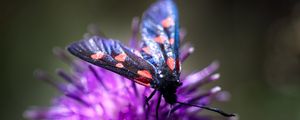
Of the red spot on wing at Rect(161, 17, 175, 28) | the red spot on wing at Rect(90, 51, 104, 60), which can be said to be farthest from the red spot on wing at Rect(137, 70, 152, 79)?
the red spot on wing at Rect(161, 17, 175, 28)

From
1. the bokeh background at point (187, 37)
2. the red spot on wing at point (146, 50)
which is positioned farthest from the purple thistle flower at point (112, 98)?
the bokeh background at point (187, 37)

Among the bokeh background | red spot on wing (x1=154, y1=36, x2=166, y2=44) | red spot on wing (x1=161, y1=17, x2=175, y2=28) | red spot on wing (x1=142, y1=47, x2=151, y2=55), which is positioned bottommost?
red spot on wing (x1=142, y1=47, x2=151, y2=55)

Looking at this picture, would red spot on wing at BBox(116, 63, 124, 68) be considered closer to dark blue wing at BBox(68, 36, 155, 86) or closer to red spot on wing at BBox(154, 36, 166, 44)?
dark blue wing at BBox(68, 36, 155, 86)

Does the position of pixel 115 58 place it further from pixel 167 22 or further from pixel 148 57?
pixel 167 22

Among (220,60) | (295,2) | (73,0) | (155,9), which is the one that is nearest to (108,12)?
(73,0)

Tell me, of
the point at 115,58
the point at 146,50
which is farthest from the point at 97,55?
the point at 146,50

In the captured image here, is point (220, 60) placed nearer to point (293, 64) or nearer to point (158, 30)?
point (293, 64)
